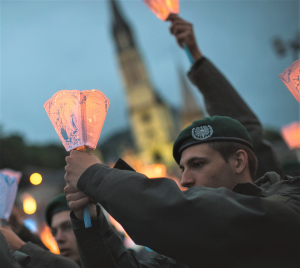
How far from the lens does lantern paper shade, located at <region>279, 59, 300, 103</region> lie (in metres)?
1.94

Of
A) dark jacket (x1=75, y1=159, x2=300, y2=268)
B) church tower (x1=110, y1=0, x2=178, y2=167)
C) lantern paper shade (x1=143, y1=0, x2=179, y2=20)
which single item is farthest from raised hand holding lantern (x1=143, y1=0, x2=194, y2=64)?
church tower (x1=110, y1=0, x2=178, y2=167)

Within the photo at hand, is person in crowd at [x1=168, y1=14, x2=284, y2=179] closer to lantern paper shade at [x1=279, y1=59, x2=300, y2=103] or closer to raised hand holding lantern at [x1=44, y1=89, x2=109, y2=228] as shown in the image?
lantern paper shade at [x1=279, y1=59, x2=300, y2=103]

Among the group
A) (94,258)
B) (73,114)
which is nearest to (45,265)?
(94,258)

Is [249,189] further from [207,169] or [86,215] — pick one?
[86,215]

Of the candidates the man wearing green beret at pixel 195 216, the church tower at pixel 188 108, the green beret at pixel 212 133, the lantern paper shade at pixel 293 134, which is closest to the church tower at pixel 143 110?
the church tower at pixel 188 108

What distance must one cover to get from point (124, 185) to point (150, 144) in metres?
63.9

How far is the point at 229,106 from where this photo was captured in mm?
3188

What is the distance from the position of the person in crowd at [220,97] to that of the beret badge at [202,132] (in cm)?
126

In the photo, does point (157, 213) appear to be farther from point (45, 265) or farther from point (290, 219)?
point (45, 265)

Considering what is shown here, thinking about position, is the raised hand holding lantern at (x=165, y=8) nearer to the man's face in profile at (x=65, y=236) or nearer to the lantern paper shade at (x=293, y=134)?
the man's face in profile at (x=65, y=236)

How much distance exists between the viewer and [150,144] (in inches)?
2571

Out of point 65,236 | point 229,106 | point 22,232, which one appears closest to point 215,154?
point 229,106

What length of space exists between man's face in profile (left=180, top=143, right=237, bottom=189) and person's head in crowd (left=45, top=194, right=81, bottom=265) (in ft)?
5.44

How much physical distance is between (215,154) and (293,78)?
0.65m
